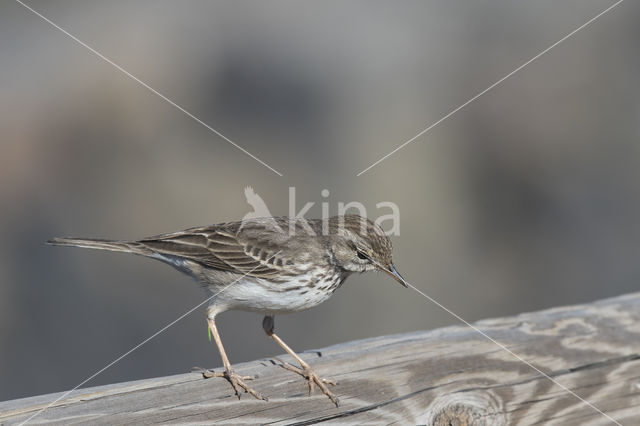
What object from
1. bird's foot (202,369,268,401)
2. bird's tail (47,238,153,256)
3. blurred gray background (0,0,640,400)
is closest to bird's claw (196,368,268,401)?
bird's foot (202,369,268,401)

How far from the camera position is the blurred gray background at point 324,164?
905cm

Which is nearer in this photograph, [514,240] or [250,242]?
[250,242]

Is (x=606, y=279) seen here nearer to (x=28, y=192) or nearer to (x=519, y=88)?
(x=519, y=88)

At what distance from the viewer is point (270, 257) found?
5.28m

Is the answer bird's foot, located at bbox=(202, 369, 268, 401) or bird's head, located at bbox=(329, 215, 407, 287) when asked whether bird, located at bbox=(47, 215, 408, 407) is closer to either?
bird's head, located at bbox=(329, 215, 407, 287)

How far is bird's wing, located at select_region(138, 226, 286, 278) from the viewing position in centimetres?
520

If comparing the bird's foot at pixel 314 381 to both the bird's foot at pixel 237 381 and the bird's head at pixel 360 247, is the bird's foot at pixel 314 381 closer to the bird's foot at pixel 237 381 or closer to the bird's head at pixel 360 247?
the bird's foot at pixel 237 381

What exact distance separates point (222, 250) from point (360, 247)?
0.88 meters

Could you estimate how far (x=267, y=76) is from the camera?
10000 mm

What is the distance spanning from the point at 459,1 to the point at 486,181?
7.39 ft

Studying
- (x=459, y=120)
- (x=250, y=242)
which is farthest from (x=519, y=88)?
(x=250, y=242)

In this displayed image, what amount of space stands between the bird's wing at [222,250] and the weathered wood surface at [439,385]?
41.4 inches

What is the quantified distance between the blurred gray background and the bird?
3422 mm

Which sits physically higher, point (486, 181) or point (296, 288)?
point (486, 181)
